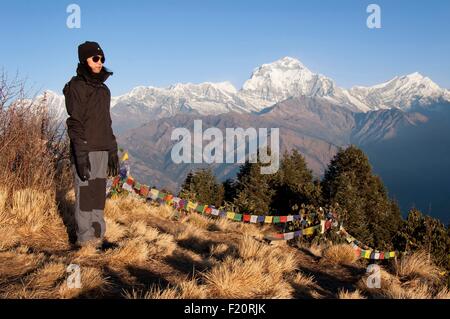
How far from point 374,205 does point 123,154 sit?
25.7 metres

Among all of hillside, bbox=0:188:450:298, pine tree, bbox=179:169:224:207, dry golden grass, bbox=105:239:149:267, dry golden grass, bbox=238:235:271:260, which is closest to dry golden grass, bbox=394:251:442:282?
hillside, bbox=0:188:450:298

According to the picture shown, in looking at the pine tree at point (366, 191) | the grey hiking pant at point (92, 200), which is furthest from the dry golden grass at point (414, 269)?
the pine tree at point (366, 191)

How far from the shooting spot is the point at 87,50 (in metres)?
5.31

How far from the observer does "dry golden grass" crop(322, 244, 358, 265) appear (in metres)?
6.68

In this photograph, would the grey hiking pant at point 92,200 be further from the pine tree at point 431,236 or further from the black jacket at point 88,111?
the pine tree at point 431,236

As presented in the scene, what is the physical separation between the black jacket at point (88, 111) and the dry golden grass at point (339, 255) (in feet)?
13.0

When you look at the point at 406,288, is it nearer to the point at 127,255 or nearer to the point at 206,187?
the point at 127,255

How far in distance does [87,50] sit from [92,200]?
2.01 meters

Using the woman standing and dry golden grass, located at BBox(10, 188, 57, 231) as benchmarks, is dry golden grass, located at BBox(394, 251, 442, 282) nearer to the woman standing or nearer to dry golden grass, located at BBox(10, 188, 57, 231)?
the woman standing

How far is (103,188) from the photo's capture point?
18.6 feet

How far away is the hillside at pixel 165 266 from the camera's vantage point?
12.7ft

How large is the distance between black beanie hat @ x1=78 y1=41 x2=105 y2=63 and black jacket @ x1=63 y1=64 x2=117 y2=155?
12 cm

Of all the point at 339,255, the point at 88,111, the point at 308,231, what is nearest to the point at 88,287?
the point at 88,111
